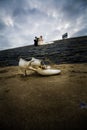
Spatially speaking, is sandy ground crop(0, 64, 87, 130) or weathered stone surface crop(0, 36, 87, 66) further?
weathered stone surface crop(0, 36, 87, 66)

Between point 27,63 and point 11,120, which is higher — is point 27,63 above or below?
above

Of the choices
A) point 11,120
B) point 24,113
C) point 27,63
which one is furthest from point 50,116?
point 27,63

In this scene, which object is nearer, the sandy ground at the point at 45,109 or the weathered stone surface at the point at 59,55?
the sandy ground at the point at 45,109

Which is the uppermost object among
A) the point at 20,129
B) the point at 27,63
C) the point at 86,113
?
the point at 27,63

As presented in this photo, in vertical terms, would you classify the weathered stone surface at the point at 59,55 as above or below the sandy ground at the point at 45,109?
above

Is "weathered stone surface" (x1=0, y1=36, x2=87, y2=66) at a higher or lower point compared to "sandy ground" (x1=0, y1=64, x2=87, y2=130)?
higher

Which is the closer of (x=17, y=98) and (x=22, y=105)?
(x=22, y=105)

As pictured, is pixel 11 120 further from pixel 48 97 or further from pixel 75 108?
pixel 75 108

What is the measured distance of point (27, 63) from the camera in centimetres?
629

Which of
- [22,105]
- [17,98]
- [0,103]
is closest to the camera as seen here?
[22,105]

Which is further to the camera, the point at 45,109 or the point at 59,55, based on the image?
the point at 59,55

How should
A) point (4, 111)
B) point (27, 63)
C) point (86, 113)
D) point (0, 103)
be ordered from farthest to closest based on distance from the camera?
point (27, 63) → point (0, 103) → point (4, 111) → point (86, 113)

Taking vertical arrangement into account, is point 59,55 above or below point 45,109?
above

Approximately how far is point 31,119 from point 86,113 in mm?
1327
